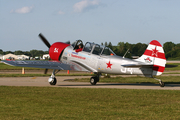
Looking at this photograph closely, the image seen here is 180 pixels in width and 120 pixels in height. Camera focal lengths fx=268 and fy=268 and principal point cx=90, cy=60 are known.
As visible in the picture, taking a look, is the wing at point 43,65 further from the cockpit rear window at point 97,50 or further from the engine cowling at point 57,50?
the cockpit rear window at point 97,50

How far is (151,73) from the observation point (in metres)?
15.1

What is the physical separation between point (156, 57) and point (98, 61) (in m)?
3.60

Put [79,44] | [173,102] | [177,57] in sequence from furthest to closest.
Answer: [177,57], [79,44], [173,102]

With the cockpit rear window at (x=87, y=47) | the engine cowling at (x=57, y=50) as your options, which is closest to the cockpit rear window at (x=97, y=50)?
the cockpit rear window at (x=87, y=47)

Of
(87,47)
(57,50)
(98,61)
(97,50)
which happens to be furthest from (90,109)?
(57,50)

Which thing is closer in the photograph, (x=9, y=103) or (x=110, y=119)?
(x=110, y=119)

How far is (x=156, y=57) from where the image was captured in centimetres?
1496

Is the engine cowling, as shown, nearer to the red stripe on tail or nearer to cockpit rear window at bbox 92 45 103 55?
cockpit rear window at bbox 92 45 103 55

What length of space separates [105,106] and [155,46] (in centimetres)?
722

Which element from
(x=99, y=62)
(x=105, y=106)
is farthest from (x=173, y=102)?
(x=99, y=62)

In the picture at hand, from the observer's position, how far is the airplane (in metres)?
→ 15.0

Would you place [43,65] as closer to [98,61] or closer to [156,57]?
[98,61]

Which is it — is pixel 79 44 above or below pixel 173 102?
above

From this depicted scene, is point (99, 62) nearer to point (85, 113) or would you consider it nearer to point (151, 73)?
point (151, 73)
